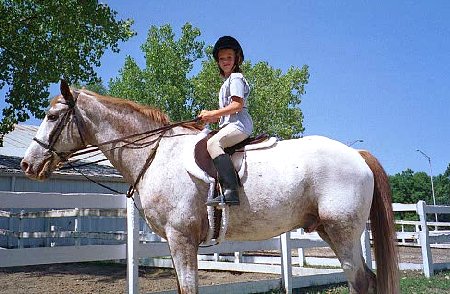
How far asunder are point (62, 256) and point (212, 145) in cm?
253

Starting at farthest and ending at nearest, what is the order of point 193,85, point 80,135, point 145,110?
A: point 193,85 → point 145,110 → point 80,135

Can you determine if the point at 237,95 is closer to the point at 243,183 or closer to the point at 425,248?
the point at 243,183

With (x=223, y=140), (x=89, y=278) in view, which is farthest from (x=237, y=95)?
(x=89, y=278)

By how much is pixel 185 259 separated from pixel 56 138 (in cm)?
167

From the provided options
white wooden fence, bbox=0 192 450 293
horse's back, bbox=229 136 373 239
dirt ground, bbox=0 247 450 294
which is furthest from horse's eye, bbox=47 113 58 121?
dirt ground, bbox=0 247 450 294

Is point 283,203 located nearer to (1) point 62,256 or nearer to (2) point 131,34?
(1) point 62,256

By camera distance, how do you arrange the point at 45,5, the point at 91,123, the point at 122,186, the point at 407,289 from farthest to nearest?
the point at 122,186 < the point at 45,5 < the point at 407,289 < the point at 91,123

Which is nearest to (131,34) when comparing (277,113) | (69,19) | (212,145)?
(69,19)

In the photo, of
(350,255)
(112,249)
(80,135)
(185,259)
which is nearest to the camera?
(185,259)

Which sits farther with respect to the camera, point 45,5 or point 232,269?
point 45,5

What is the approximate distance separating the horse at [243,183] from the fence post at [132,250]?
172 centimetres

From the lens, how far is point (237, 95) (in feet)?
13.5

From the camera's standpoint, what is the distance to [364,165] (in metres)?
4.26

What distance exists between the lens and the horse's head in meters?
4.25
